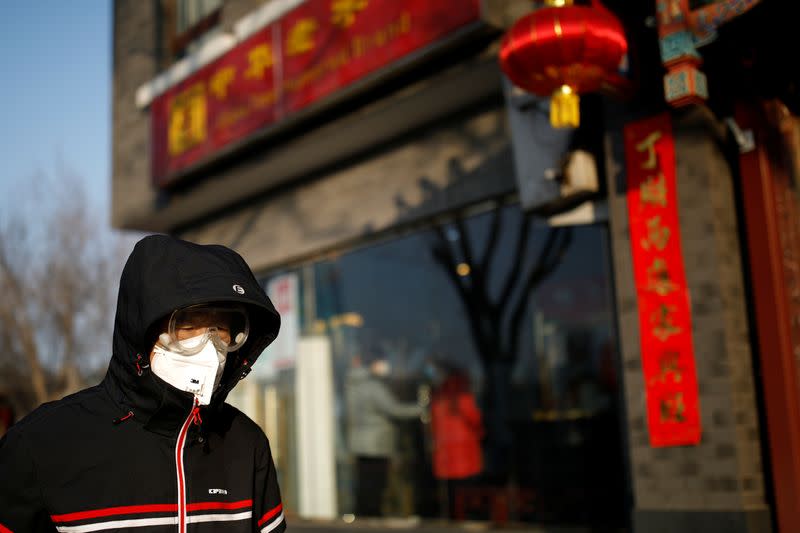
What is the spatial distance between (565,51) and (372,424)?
599cm

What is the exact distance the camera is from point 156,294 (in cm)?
255

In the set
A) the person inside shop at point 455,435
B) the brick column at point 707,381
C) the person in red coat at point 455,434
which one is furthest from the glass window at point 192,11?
the brick column at point 707,381

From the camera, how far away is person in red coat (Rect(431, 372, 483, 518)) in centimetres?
929

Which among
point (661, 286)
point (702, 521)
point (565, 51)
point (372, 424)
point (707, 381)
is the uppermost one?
point (565, 51)

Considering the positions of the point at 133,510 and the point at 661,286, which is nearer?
the point at 133,510

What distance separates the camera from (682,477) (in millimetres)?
5988

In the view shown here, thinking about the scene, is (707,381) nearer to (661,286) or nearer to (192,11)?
(661,286)

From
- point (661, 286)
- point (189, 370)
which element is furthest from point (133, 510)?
point (661, 286)

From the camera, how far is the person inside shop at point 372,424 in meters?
10.3

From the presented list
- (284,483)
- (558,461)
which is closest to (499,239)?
(558,461)

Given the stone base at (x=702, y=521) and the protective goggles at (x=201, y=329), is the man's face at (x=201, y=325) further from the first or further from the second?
the stone base at (x=702, y=521)

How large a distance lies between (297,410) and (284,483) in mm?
1032

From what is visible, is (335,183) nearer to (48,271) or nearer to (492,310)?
(492,310)

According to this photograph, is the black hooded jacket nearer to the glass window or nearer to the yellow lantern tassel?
the yellow lantern tassel
